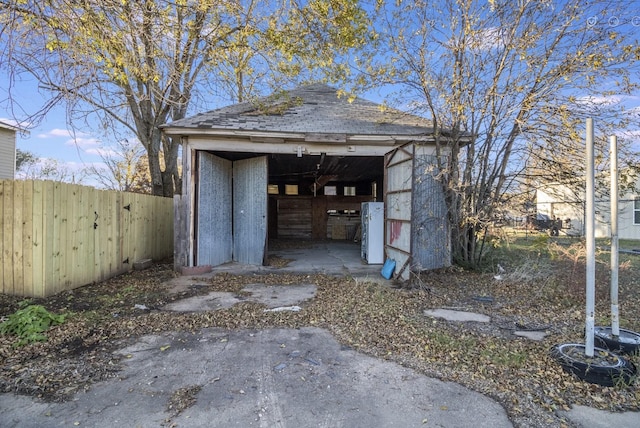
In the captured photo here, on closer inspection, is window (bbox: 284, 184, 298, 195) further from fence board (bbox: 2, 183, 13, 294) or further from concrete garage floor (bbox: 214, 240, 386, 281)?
fence board (bbox: 2, 183, 13, 294)

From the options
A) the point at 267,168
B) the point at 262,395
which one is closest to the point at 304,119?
the point at 267,168

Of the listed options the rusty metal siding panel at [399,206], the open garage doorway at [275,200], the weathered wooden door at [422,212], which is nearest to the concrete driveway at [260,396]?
the rusty metal siding panel at [399,206]

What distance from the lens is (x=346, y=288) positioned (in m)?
5.75

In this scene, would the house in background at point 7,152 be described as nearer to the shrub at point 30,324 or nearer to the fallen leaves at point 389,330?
the fallen leaves at point 389,330

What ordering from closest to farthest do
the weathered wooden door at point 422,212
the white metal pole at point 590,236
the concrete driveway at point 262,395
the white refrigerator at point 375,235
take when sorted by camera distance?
the concrete driveway at point 262,395, the white metal pole at point 590,236, the weathered wooden door at point 422,212, the white refrigerator at point 375,235

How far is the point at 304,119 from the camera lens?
7.76 meters

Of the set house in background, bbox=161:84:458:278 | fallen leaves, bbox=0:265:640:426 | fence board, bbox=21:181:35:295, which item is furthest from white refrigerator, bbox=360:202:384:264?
fence board, bbox=21:181:35:295

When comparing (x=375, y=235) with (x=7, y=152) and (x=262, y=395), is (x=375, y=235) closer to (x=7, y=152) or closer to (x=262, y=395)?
(x=262, y=395)

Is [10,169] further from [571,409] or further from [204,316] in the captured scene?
[571,409]

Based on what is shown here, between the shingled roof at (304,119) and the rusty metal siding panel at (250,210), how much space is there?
96 centimetres

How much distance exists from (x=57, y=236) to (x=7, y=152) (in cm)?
1093

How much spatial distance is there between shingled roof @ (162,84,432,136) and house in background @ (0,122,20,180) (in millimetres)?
9648

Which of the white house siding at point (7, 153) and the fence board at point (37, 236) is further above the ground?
the white house siding at point (7, 153)

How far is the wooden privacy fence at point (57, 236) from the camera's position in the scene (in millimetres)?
4691
